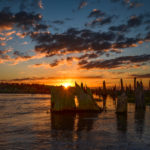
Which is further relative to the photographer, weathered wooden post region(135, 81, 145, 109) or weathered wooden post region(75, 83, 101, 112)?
weathered wooden post region(135, 81, 145, 109)

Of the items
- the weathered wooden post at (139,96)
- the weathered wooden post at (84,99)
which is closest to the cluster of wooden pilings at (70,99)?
the weathered wooden post at (84,99)

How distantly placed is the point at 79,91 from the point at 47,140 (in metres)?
15.8

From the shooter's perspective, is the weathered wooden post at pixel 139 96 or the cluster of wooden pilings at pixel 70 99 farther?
the weathered wooden post at pixel 139 96

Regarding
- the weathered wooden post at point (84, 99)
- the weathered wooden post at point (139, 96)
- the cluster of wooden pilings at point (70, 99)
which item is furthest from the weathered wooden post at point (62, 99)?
the weathered wooden post at point (139, 96)

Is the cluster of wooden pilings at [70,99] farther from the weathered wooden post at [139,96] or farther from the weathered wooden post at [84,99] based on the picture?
the weathered wooden post at [139,96]

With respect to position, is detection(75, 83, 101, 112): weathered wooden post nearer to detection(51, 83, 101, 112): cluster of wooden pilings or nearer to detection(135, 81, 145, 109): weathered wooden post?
detection(51, 83, 101, 112): cluster of wooden pilings

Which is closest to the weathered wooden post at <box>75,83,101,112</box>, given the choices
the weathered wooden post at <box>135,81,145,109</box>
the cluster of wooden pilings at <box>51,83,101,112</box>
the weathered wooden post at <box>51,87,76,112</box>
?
the cluster of wooden pilings at <box>51,83,101,112</box>

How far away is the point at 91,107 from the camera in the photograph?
31594 millimetres

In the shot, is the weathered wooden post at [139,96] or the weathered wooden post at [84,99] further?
the weathered wooden post at [139,96]

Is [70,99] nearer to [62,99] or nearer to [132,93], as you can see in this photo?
[62,99]

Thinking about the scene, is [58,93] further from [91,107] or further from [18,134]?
[18,134]

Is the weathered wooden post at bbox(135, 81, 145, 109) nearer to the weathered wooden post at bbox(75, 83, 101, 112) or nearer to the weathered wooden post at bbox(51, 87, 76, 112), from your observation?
the weathered wooden post at bbox(75, 83, 101, 112)

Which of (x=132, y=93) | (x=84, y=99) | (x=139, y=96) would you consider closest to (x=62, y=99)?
(x=84, y=99)

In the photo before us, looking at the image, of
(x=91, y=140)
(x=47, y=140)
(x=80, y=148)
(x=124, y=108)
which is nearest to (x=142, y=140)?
→ (x=91, y=140)
